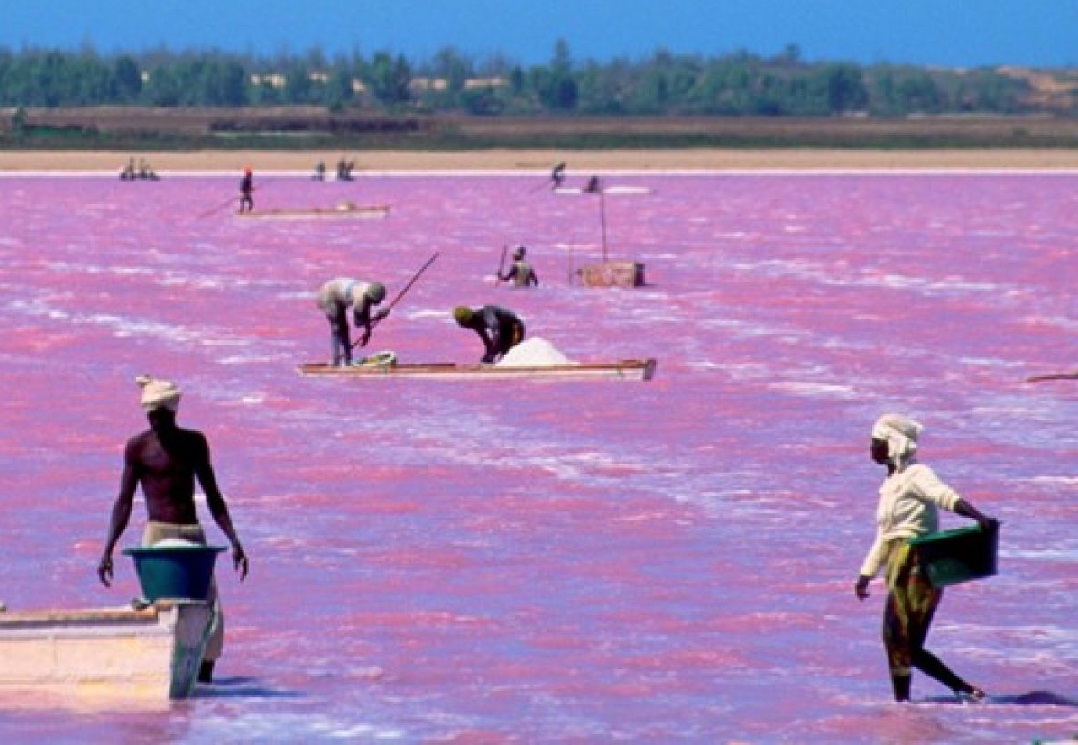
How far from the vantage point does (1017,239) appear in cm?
7375

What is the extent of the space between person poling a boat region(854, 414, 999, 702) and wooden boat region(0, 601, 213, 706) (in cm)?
325

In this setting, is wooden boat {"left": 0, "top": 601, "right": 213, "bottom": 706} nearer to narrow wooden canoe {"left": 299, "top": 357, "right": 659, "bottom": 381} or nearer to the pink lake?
the pink lake

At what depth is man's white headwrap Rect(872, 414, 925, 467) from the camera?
14.8 meters

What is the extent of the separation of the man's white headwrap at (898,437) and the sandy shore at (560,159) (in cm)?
13127

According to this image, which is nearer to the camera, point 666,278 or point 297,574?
point 297,574

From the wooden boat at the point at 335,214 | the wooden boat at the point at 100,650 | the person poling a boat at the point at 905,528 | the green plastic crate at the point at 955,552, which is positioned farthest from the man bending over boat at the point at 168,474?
the wooden boat at the point at 335,214

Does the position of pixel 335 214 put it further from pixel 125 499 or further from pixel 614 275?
pixel 125 499

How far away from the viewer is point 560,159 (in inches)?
6353

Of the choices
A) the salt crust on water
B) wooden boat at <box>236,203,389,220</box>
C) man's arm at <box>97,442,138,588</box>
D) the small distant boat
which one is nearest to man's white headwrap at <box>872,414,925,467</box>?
man's arm at <box>97,442,138,588</box>

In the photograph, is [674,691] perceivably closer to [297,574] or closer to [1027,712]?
[1027,712]

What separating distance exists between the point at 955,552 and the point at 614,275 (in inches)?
1470

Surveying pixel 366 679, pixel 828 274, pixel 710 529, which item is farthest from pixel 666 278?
pixel 366 679

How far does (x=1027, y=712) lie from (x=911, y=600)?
47.3 inches

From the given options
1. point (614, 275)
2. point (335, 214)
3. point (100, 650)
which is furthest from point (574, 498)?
point (335, 214)
